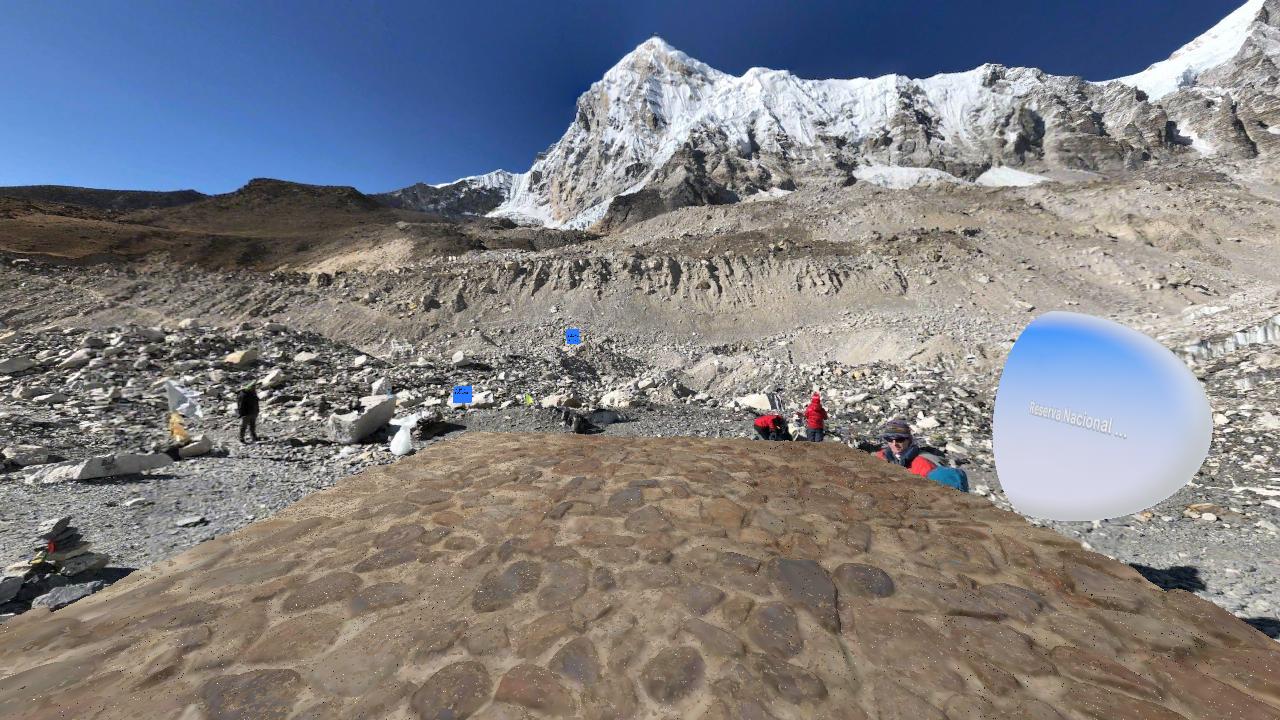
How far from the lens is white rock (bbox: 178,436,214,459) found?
582 centimetres

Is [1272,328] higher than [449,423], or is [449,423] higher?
[1272,328]

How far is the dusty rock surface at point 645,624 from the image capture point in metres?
1.46

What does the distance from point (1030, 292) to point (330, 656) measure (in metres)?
23.6

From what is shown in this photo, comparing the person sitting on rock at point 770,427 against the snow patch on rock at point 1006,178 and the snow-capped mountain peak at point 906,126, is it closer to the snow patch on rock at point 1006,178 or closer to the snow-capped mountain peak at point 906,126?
the snow-capped mountain peak at point 906,126

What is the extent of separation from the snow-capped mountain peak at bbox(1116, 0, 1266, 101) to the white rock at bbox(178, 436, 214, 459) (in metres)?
85.6

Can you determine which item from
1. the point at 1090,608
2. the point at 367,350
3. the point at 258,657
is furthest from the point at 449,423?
the point at 367,350

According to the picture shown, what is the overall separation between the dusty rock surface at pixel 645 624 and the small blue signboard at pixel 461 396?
6.51 metres

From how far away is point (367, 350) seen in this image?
51.0 feet

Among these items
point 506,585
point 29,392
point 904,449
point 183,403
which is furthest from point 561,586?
point 29,392

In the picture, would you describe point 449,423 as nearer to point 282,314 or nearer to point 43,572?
point 43,572

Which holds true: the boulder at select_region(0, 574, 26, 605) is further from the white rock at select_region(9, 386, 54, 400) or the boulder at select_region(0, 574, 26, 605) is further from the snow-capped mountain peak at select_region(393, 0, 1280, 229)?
the snow-capped mountain peak at select_region(393, 0, 1280, 229)

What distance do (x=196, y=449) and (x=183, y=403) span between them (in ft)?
10.1

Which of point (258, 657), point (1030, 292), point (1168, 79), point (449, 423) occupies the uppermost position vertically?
point (1168, 79)

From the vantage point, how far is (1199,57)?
2269 inches
